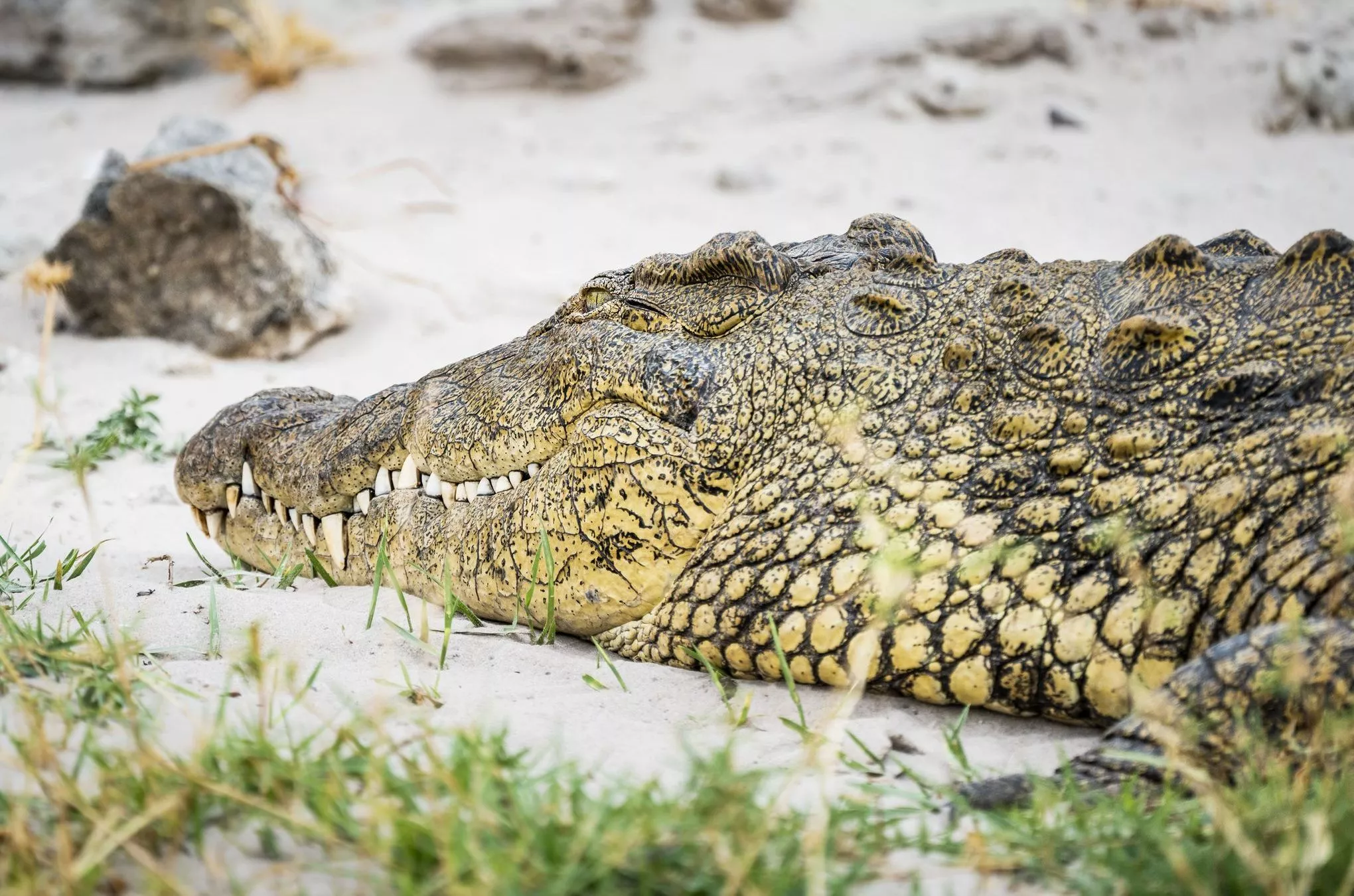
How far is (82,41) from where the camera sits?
9.78 metres

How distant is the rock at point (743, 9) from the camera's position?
10344 mm

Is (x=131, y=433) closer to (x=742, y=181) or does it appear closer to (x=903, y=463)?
(x=903, y=463)

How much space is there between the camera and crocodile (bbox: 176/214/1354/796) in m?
2.20

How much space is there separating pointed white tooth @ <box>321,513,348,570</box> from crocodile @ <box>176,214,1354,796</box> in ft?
0.37

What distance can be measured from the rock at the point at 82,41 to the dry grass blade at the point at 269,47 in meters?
0.56

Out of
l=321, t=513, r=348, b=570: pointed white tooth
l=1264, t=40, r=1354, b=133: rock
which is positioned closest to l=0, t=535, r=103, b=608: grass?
l=321, t=513, r=348, b=570: pointed white tooth

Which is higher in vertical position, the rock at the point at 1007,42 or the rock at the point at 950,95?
the rock at the point at 1007,42

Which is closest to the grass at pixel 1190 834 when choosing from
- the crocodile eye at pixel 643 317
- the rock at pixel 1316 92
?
the crocodile eye at pixel 643 317

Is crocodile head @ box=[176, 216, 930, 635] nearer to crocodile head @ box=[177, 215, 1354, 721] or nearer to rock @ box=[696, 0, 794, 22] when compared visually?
crocodile head @ box=[177, 215, 1354, 721]

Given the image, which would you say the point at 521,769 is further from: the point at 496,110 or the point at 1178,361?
the point at 496,110

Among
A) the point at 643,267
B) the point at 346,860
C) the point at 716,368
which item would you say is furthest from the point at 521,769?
the point at 643,267

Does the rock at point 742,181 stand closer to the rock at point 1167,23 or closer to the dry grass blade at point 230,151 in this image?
the dry grass blade at point 230,151

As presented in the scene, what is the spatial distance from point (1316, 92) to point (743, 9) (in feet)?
15.4

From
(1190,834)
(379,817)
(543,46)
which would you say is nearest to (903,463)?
(1190,834)
